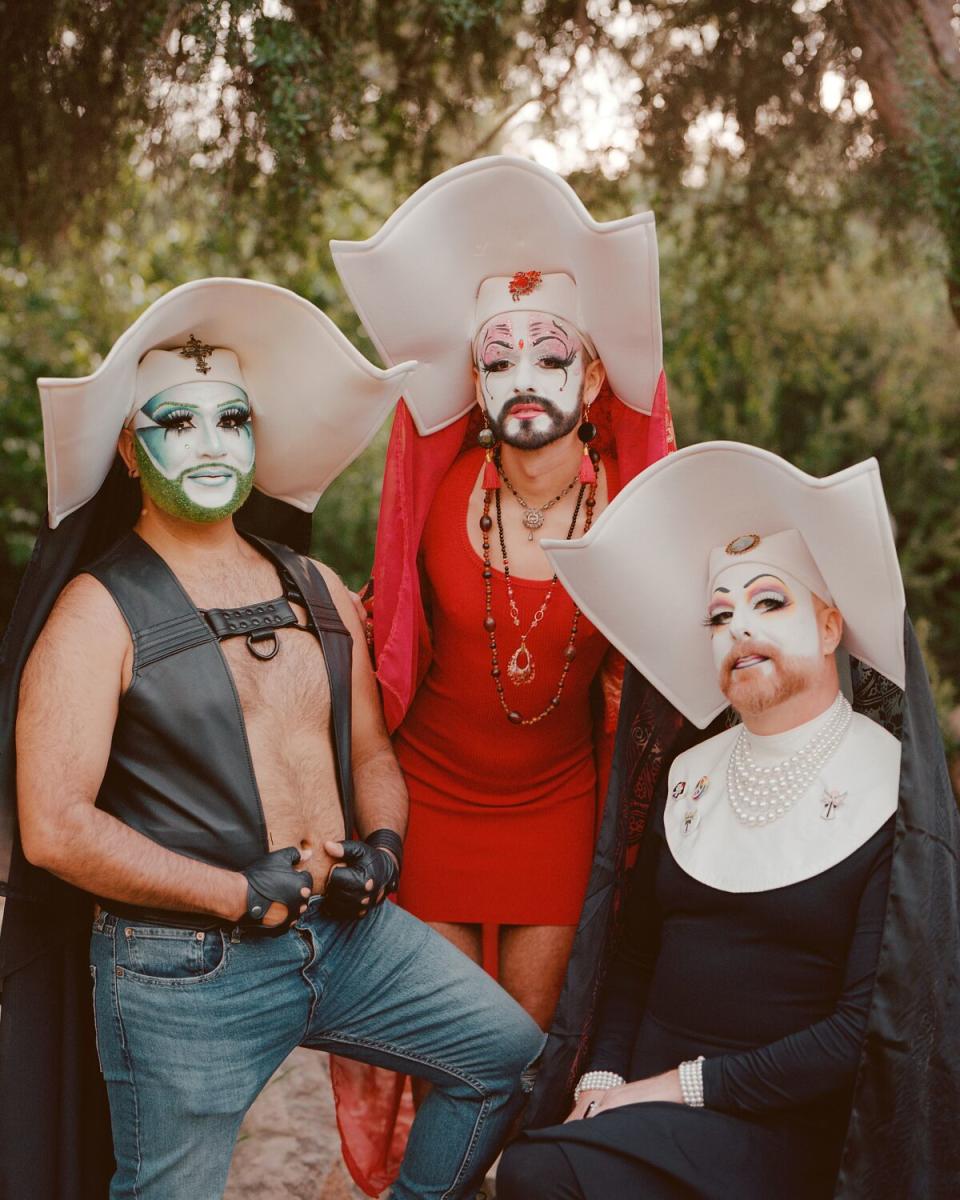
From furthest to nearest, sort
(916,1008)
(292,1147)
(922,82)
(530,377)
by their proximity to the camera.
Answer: (292,1147) < (922,82) < (530,377) < (916,1008)

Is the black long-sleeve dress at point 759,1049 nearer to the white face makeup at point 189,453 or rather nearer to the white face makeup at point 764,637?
the white face makeup at point 764,637

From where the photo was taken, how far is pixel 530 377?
3.07m

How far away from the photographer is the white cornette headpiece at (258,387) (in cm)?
257

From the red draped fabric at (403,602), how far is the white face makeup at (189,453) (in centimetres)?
56

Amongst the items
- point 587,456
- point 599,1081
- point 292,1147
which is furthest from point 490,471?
point 292,1147

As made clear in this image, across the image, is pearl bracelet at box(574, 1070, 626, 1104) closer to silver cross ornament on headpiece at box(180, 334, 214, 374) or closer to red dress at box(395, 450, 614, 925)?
red dress at box(395, 450, 614, 925)

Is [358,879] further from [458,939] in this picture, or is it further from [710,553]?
[710,553]

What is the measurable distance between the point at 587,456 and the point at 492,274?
53 centimetres

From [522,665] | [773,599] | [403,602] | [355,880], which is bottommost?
[355,880]

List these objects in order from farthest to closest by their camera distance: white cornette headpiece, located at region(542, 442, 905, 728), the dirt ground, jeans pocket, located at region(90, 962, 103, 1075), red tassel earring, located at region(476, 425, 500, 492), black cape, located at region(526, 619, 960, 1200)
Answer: the dirt ground, red tassel earring, located at region(476, 425, 500, 492), jeans pocket, located at region(90, 962, 103, 1075), white cornette headpiece, located at region(542, 442, 905, 728), black cape, located at region(526, 619, 960, 1200)

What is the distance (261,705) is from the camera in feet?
8.95

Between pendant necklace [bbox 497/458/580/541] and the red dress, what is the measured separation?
35 millimetres

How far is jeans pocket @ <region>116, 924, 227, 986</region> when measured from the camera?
102 inches

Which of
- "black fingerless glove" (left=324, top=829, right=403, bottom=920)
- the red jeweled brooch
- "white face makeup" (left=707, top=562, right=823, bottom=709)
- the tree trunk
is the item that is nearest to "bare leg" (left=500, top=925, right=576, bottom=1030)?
"black fingerless glove" (left=324, top=829, right=403, bottom=920)
